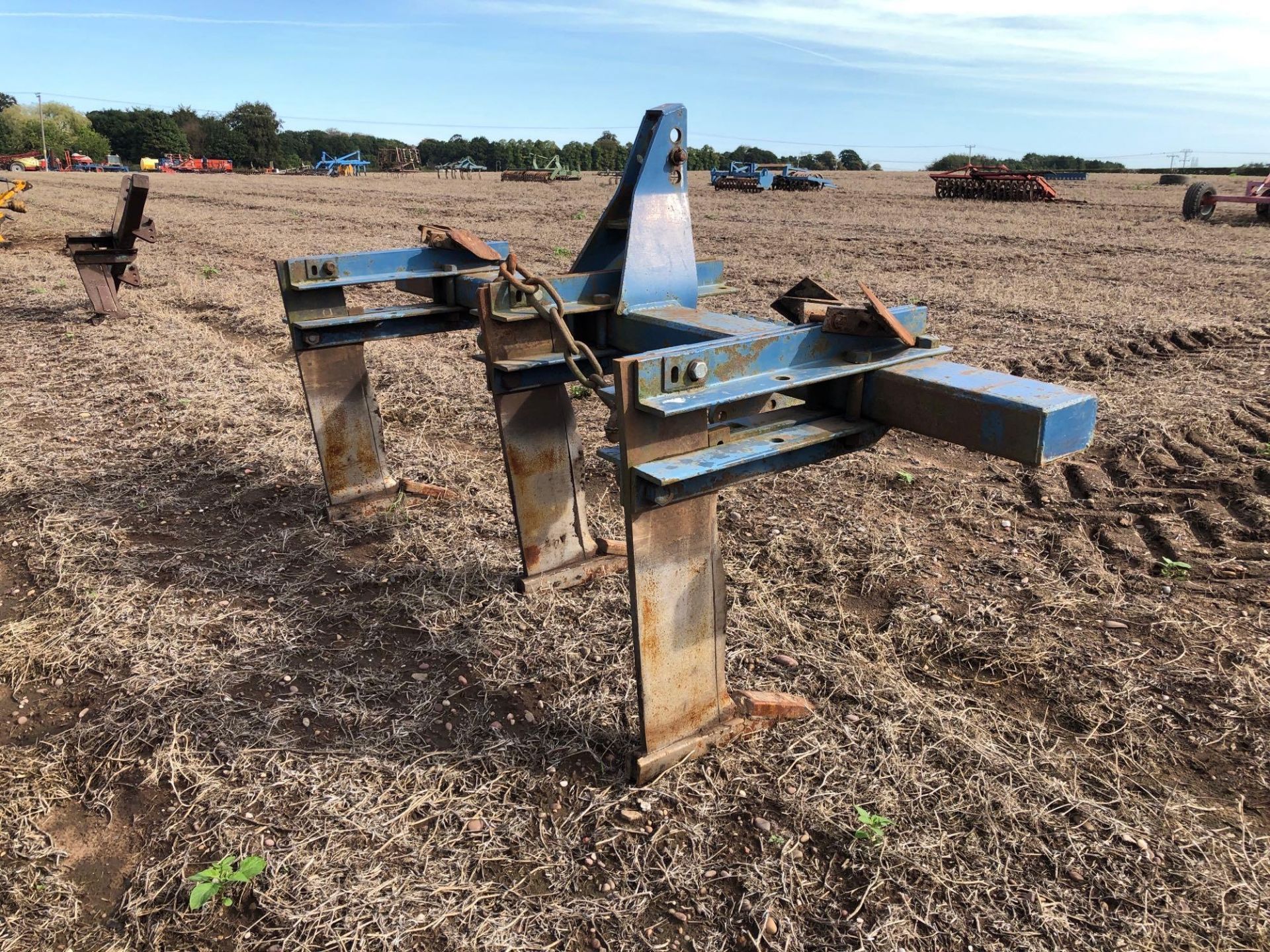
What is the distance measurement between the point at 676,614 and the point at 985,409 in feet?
3.38

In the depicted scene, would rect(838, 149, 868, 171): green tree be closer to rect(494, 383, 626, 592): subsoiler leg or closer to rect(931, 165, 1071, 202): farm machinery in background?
rect(931, 165, 1071, 202): farm machinery in background

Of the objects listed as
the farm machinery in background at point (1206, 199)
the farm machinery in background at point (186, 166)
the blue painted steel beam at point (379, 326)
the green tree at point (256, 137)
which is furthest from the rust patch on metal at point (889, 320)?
Result: the green tree at point (256, 137)

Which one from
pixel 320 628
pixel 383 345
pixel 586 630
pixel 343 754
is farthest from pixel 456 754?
pixel 383 345

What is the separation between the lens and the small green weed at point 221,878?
7.20 feet

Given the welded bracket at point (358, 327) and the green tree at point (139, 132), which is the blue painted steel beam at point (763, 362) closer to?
the welded bracket at point (358, 327)

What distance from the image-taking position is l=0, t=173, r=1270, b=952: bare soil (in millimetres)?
2184

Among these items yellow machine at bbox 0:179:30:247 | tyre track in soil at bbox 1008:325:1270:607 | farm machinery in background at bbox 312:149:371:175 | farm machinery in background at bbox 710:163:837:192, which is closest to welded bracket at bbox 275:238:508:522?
tyre track in soil at bbox 1008:325:1270:607

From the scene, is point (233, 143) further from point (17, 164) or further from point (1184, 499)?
point (1184, 499)

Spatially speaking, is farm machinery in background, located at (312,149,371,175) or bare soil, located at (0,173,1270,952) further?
farm machinery in background, located at (312,149,371,175)

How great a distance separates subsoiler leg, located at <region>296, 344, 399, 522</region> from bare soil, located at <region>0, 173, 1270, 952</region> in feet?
0.71

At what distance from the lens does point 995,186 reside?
2495 cm

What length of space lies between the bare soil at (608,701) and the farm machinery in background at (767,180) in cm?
2591

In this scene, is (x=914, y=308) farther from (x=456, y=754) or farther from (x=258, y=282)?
Result: (x=258, y=282)

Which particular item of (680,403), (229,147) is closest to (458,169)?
(229,147)
